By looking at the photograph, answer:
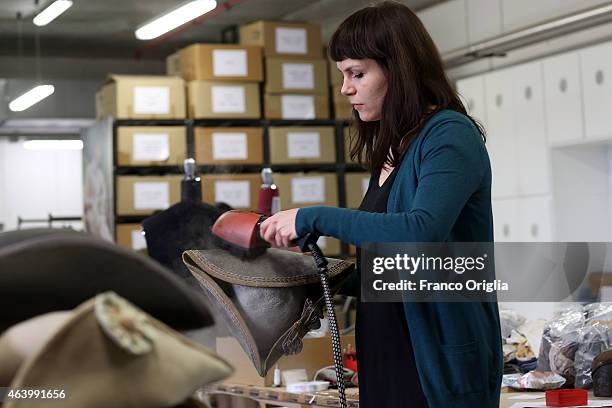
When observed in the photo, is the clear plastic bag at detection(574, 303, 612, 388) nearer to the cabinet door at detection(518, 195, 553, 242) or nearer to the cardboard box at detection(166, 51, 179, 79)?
the cabinet door at detection(518, 195, 553, 242)

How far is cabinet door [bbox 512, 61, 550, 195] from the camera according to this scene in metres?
6.27

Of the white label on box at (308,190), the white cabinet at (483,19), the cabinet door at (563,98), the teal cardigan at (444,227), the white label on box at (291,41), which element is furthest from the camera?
the white label on box at (291,41)

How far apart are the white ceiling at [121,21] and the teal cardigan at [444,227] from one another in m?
6.38

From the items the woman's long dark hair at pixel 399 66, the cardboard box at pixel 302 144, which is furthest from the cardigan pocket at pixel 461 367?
the cardboard box at pixel 302 144

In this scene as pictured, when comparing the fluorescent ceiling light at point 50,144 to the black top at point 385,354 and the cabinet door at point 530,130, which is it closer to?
the cabinet door at point 530,130

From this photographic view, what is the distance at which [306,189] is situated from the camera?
24.4 ft

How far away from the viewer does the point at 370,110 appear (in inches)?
66.7

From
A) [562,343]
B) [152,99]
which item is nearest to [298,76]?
[152,99]

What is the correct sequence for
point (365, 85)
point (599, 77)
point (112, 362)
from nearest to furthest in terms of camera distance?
1. point (112, 362)
2. point (365, 85)
3. point (599, 77)

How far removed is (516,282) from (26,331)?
1.52m

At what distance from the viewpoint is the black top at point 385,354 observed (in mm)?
1582

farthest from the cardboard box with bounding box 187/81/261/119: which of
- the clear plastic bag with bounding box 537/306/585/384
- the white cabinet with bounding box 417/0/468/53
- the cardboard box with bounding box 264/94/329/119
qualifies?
the clear plastic bag with bounding box 537/306/585/384

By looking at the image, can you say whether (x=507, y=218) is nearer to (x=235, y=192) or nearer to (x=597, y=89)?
(x=597, y=89)

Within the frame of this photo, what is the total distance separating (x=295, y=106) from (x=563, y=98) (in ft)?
7.50
